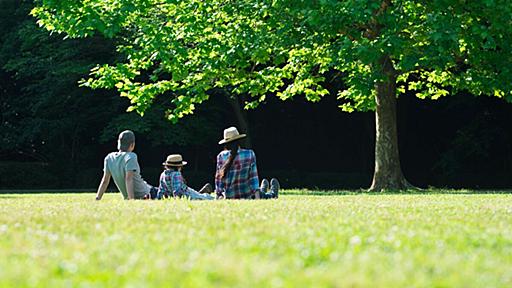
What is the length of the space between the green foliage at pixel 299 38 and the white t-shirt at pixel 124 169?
284 inches

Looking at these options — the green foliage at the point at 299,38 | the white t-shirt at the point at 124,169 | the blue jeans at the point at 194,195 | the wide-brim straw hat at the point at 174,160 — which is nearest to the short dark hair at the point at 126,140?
the white t-shirt at the point at 124,169

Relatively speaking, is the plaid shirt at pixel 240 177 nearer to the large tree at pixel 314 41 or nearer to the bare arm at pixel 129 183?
the bare arm at pixel 129 183

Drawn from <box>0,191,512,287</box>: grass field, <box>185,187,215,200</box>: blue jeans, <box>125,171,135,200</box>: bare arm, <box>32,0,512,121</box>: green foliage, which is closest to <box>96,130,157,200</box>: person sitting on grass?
<box>125,171,135,200</box>: bare arm

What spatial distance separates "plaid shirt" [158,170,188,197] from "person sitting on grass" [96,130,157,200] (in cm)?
36

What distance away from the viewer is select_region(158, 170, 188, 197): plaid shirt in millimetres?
16625

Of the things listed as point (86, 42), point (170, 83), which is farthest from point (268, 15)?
point (86, 42)

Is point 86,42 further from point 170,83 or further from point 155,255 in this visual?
point 155,255

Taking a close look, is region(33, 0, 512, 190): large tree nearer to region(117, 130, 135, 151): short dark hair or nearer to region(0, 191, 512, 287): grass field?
region(117, 130, 135, 151): short dark hair

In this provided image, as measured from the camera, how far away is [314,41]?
925 inches

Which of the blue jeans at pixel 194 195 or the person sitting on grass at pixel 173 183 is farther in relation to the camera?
the blue jeans at pixel 194 195

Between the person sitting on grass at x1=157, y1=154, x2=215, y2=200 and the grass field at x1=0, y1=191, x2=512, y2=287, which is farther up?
the person sitting on grass at x1=157, y1=154, x2=215, y2=200

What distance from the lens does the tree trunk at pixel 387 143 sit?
26.6m

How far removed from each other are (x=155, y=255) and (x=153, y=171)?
36.7 metres

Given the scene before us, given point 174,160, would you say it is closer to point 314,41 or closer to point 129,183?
point 129,183
